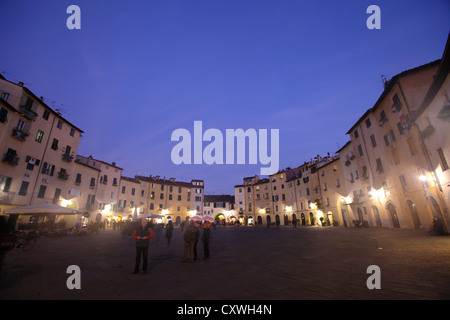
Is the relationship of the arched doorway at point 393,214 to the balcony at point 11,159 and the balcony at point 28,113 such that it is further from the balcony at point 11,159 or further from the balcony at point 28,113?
the balcony at point 28,113

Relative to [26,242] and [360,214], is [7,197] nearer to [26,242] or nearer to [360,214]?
[26,242]

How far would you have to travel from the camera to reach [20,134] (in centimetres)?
2095

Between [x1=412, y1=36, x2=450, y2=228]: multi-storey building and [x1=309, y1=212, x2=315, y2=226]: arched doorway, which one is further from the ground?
[x1=412, y1=36, x2=450, y2=228]: multi-storey building

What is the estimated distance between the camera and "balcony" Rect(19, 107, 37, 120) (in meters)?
21.2

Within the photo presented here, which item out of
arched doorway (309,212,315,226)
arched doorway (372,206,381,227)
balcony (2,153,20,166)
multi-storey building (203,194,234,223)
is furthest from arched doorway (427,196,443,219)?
multi-storey building (203,194,234,223)

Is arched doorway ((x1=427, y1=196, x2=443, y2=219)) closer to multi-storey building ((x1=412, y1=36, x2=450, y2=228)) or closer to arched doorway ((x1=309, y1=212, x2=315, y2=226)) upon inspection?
multi-storey building ((x1=412, y1=36, x2=450, y2=228))

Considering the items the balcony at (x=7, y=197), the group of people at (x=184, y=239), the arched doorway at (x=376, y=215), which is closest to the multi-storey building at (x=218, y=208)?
the arched doorway at (x=376, y=215)

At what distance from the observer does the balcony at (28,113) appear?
2116cm

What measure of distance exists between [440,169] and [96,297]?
20101 millimetres

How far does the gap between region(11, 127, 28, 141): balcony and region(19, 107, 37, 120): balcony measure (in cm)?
163

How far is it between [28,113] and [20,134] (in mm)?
2457
